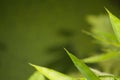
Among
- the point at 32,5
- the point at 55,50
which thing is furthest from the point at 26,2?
the point at 55,50

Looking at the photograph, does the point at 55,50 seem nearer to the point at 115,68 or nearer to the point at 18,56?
the point at 18,56

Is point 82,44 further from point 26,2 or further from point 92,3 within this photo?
point 26,2

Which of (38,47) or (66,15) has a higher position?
(66,15)

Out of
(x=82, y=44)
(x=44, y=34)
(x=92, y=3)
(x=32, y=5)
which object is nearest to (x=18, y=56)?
(x=44, y=34)

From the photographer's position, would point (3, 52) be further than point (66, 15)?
No

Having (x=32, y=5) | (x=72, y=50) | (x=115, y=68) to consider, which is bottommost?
(x=115, y=68)

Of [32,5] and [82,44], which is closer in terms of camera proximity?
[32,5]
